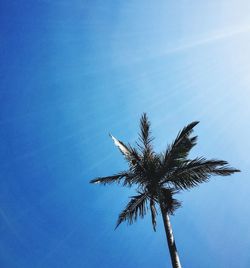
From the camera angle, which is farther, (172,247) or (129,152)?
(129,152)

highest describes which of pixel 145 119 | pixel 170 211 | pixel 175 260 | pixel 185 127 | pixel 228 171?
pixel 145 119

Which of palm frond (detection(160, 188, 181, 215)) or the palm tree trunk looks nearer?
the palm tree trunk

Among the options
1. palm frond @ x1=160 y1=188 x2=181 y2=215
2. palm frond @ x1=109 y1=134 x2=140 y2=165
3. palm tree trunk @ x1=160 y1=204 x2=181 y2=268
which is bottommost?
palm tree trunk @ x1=160 y1=204 x2=181 y2=268

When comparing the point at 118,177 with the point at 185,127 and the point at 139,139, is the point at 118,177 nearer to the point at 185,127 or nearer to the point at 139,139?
the point at 139,139

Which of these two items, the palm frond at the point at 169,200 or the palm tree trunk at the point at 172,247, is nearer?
the palm tree trunk at the point at 172,247

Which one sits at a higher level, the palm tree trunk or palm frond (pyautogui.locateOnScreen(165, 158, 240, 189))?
palm frond (pyautogui.locateOnScreen(165, 158, 240, 189))

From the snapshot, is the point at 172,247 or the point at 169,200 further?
the point at 169,200

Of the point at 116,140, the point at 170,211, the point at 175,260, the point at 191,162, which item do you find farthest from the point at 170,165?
the point at 175,260

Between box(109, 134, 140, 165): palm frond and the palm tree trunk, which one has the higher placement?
box(109, 134, 140, 165): palm frond

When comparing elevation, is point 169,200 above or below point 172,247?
above

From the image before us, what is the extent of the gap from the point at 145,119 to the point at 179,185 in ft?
13.5

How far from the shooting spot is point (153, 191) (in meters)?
14.1

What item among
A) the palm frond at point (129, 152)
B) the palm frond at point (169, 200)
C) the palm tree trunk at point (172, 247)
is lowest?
the palm tree trunk at point (172, 247)

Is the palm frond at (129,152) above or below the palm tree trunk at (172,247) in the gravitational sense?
above
